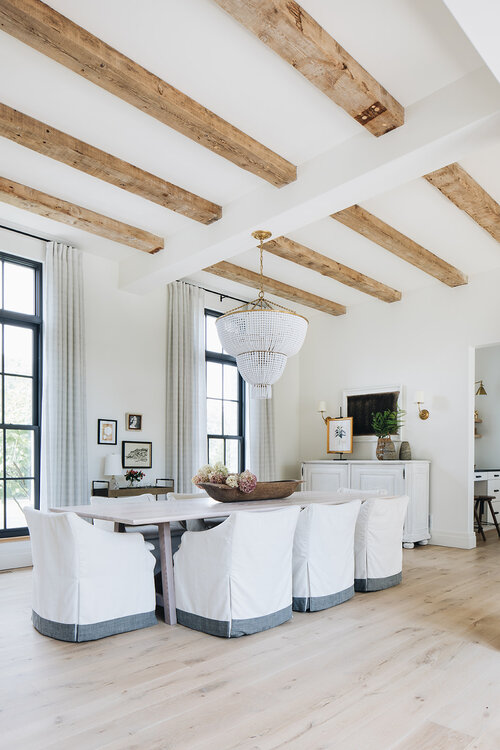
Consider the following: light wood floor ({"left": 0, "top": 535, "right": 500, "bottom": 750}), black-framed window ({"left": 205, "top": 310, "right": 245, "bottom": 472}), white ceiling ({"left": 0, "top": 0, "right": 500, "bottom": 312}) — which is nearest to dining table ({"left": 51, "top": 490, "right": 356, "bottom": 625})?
light wood floor ({"left": 0, "top": 535, "right": 500, "bottom": 750})

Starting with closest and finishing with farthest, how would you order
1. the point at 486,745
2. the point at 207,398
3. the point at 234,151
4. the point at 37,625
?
1. the point at 486,745
2. the point at 37,625
3. the point at 234,151
4. the point at 207,398

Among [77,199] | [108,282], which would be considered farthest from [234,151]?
[108,282]

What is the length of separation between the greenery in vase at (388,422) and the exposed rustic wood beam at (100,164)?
3.53m

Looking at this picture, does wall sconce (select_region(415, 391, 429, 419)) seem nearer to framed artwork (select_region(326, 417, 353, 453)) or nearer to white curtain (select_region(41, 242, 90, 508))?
framed artwork (select_region(326, 417, 353, 453))

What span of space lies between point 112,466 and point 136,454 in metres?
0.50

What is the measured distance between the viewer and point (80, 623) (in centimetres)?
322

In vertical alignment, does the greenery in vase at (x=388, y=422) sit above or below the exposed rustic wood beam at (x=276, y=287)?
below

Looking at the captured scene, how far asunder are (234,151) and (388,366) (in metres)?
4.31

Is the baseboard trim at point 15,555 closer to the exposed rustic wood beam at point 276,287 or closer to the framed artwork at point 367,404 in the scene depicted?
the exposed rustic wood beam at point 276,287

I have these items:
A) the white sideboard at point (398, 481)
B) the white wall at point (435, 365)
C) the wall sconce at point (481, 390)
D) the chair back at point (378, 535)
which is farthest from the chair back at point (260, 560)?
the wall sconce at point (481, 390)

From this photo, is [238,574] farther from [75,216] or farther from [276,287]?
[276,287]

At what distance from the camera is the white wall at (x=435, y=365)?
662cm

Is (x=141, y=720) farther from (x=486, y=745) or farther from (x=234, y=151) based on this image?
(x=234, y=151)

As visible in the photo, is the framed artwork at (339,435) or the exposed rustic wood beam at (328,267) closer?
the exposed rustic wood beam at (328,267)
